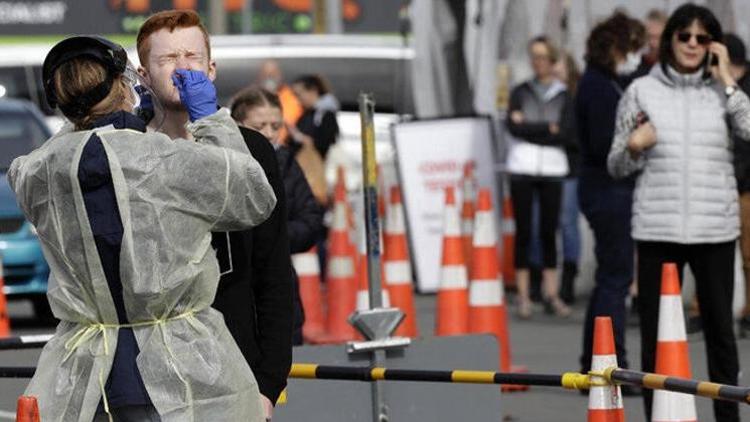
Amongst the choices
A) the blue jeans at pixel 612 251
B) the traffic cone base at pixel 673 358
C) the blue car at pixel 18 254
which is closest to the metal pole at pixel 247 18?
the blue car at pixel 18 254

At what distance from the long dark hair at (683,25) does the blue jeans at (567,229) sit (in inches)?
261

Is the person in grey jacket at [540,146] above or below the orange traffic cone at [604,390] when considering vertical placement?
below

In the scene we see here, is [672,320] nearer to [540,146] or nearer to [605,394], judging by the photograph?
[605,394]

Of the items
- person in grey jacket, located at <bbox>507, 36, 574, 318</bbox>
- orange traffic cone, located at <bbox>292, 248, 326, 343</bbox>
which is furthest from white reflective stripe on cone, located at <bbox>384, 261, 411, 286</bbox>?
person in grey jacket, located at <bbox>507, 36, 574, 318</bbox>

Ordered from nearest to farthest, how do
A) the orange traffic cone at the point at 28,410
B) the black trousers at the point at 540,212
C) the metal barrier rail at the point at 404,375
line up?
the orange traffic cone at the point at 28,410 → the metal barrier rail at the point at 404,375 → the black trousers at the point at 540,212

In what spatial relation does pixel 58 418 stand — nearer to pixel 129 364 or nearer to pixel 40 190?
pixel 129 364

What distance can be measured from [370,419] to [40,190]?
2847mm

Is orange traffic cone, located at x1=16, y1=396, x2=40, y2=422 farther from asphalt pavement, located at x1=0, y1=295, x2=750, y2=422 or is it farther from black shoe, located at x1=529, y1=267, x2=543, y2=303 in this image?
black shoe, located at x1=529, y1=267, x2=543, y2=303

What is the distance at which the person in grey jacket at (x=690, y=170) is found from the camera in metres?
9.11

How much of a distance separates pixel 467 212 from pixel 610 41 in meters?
5.38

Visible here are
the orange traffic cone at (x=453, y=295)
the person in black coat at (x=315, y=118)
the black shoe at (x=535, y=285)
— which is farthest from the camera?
the person in black coat at (x=315, y=118)

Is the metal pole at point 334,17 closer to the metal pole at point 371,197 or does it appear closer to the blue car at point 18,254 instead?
the blue car at point 18,254

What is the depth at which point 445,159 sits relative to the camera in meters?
17.9

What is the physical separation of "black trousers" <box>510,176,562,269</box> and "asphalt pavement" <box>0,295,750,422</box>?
452 millimetres
